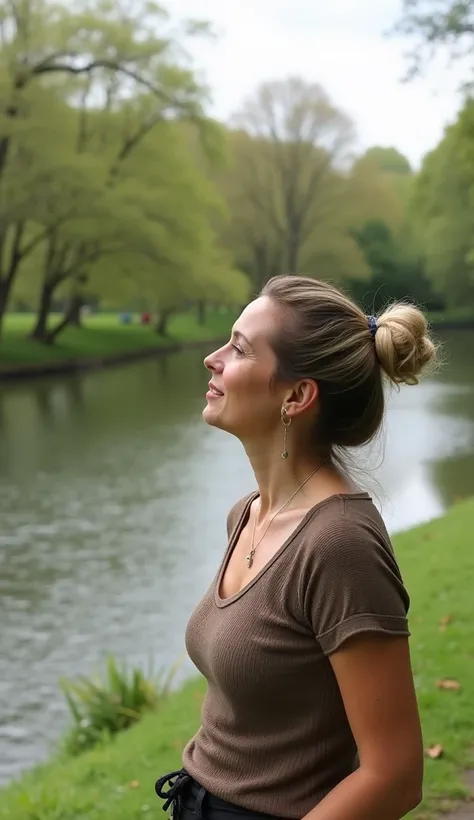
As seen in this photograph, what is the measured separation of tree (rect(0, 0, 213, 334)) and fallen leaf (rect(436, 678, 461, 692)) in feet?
74.7

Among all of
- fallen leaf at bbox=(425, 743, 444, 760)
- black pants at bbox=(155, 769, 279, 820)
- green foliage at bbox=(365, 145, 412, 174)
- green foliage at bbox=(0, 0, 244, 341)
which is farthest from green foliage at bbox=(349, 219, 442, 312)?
black pants at bbox=(155, 769, 279, 820)

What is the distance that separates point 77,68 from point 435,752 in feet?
87.8

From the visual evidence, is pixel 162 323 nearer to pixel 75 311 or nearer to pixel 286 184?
pixel 75 311

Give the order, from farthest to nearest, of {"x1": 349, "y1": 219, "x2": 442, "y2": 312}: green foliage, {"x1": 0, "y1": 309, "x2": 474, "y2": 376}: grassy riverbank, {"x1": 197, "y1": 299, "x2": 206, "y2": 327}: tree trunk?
{"x1": 197, "y1": 299, "x2": 206, "y2": 327}: tree trunk, {"x1": 349, "y1": 219, "x2": 442, "y2": 312}: green foliage, {"x1": 0, "y1": 309, "x2": 474, "y2": 376}: grassy riverbank

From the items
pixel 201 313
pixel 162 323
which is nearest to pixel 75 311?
pixel 162 323

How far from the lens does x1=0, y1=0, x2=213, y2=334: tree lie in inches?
1015

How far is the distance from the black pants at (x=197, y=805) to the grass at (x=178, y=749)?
1780 millimetres

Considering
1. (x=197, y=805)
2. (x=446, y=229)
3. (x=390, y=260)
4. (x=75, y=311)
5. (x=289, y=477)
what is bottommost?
(x=75, y=311)

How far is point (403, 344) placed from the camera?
1535mm

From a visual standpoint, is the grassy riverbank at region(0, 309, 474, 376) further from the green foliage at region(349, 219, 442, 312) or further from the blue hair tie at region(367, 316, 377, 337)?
the blue hair tie at region(367, 316, 377, 337)

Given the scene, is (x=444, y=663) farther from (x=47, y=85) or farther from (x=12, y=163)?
(x=47, y=85)

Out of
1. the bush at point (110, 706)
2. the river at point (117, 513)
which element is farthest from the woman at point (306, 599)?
the bush at point (110, 706)

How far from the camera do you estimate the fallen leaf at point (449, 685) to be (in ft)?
13.6

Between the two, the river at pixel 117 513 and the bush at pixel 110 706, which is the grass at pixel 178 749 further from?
the river at pixel 117 513
